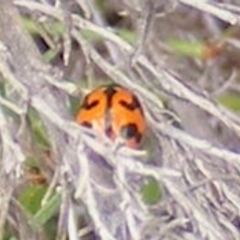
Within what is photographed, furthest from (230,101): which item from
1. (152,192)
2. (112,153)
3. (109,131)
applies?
(112,153)

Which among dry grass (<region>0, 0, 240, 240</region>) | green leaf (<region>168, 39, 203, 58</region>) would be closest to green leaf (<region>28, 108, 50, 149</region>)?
dry grass (<region>0, 0, 240, 240</region>)

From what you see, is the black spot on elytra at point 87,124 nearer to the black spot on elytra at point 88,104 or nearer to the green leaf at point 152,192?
the black spot on elytra at point 88,104

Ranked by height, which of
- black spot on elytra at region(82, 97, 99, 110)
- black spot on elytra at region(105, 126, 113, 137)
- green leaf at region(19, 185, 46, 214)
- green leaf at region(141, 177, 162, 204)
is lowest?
green leaf at region(141, 177, 162, 204)

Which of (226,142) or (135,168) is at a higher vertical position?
(135,168)

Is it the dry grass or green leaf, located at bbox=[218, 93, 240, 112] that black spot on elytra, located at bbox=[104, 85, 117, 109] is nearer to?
the dry grass

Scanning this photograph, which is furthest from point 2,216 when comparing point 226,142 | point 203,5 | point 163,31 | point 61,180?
point 163,31

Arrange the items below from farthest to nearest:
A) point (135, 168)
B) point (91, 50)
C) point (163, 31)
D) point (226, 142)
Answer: point (163, 31) < point (226, 142) < point (91, 50) < point (135, 168)

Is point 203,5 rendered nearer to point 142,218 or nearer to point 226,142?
point 142,218

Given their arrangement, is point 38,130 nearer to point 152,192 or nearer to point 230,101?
point 152,192
